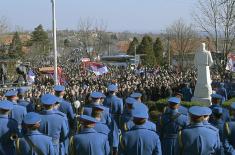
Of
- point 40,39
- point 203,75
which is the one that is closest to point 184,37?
point 40,39

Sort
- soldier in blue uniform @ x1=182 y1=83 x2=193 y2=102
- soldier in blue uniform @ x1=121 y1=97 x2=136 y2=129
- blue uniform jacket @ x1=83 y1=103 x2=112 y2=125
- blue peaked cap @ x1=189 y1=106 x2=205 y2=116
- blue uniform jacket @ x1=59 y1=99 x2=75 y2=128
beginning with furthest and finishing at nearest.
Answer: soldier in blue uniform @ x1=182 y1=83 x2=193 y2=102 < soldier in blue uniform @ x1=121 y1=97 x2=136 y2=129 < blue uniform jacket @ x1=59 y1=99 x2=75 y2=128 < blue uniform jacket @ x1=83 y1=103 x2=112 y2=125 < blue peaked cap @ x1=189 y1=106 x2=205 y2=116

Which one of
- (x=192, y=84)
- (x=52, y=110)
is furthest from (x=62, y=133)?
(x=192, y=84)

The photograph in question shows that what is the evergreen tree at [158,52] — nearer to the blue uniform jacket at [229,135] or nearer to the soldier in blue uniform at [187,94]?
the soldier in blue uniform at [187,94]

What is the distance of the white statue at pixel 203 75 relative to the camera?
66.2 feet

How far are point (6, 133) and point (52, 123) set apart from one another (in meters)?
0.79

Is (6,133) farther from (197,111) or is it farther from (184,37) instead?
(184,37)

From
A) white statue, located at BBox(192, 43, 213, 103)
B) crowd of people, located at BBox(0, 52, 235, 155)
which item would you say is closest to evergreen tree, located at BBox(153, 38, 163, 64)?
A: white statue, located at BBox(192, 43, 213, 103)

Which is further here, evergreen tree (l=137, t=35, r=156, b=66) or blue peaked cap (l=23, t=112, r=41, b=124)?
evergreen tree (l=137, t=35, r=156, b=66)

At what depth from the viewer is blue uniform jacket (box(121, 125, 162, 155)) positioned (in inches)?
277

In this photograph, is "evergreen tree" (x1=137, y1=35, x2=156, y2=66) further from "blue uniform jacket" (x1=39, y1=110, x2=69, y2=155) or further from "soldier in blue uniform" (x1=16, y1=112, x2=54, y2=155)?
"soldier in blue uniform" (x1=16, y1=112, x2=54, y2=155)

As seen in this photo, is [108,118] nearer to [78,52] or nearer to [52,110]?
[52,110]

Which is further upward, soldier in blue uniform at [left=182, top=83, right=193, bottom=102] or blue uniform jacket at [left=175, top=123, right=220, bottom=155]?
blue uniform jacket at [left=175, top=123, right=220, bottom=155]

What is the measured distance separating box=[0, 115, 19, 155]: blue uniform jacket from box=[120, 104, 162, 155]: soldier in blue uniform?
2.30m

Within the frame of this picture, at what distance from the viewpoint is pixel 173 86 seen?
25781mm
